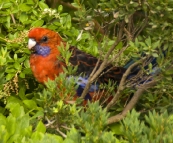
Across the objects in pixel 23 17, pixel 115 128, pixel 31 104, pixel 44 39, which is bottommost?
pixel 115 128

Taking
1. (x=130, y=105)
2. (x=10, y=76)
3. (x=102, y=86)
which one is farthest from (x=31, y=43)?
(x=130, y=105)

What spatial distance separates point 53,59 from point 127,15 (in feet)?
4.83

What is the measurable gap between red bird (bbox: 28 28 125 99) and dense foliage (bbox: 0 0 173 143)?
70mm

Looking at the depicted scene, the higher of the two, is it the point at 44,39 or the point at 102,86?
the point at 44,39

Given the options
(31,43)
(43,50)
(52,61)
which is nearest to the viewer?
(31,43)

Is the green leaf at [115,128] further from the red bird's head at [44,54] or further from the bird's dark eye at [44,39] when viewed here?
the bird's dark eye at [44,39]

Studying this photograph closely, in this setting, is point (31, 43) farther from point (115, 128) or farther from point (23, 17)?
point (115, 128)

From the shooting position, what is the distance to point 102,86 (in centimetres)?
464

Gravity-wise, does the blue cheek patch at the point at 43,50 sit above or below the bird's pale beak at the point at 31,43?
below

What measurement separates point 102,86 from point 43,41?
814mm

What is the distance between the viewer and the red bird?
4.93 m

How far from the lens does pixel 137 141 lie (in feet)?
9.60

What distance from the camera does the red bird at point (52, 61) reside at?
4926 mm

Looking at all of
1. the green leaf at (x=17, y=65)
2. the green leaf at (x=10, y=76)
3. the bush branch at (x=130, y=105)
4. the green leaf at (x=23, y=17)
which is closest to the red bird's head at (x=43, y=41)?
the green leaf at (x=23, y=17)
